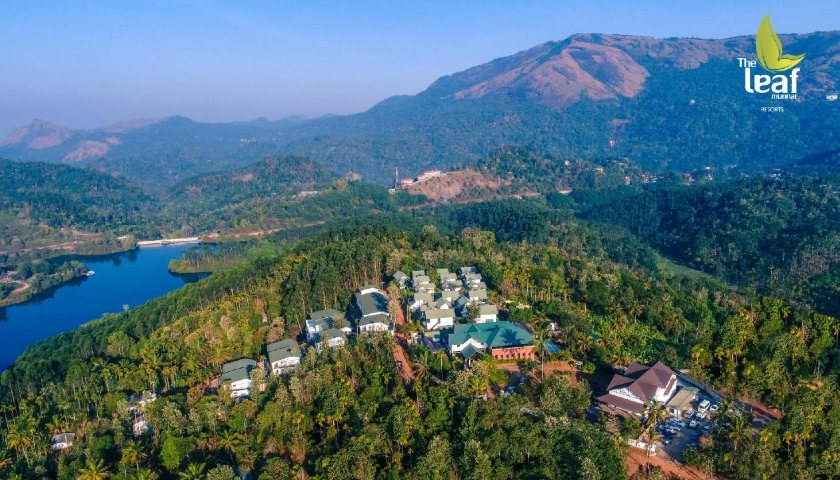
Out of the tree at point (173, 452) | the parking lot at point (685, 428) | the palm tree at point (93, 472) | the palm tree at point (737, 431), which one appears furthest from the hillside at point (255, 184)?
the palm tree at point (737, 431)

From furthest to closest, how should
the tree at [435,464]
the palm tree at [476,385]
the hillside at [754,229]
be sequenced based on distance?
the hillside at [754,229], the palm tree at [476,385], the tree at [435,464]

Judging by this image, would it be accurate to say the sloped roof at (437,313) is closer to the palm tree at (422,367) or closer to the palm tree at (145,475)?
the palm tree at (422,367)

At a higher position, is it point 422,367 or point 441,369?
point 422,367

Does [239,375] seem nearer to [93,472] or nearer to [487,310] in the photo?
[93,472]

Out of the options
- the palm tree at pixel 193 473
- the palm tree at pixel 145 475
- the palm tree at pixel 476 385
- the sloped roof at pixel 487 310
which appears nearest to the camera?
the palm tree at pixel 193 473

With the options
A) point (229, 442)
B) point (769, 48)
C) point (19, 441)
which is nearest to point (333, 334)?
point (229, 442)

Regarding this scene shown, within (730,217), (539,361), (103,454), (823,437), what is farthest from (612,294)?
(730,217)

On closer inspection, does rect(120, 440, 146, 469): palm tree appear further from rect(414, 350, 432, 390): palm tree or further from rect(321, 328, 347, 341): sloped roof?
rect(414, 350, 432, 390): palm tree
